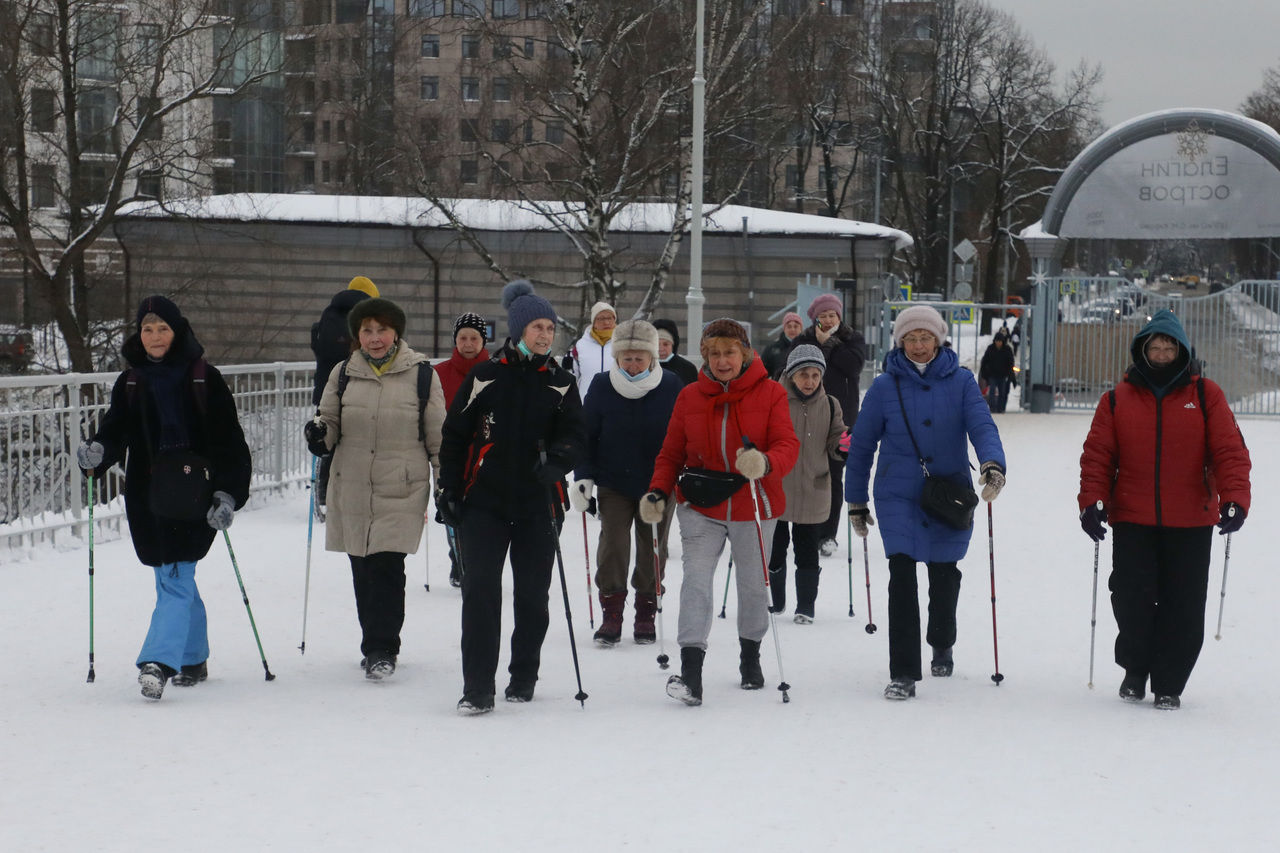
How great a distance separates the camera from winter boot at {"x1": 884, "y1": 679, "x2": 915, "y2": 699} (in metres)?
6.93

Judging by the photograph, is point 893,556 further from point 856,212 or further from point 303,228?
point 856,212

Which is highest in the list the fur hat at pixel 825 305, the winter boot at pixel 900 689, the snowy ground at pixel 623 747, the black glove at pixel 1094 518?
the fur hat at pixel 825 305

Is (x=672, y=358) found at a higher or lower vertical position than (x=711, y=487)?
higher

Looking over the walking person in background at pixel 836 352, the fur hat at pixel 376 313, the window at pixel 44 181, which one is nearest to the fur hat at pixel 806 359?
the walking person in background at pixel 836 352

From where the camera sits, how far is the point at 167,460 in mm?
6805

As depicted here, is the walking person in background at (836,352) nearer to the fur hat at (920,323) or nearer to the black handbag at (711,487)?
the fur hat at (920,323)

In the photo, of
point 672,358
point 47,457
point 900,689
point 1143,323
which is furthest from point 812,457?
point 1143,323

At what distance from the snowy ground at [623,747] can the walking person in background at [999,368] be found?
1730 cm

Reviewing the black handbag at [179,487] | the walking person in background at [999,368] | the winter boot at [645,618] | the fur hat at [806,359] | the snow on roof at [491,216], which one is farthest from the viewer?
the snow on roof at [491,216]

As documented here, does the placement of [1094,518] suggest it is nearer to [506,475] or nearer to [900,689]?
[900,689]

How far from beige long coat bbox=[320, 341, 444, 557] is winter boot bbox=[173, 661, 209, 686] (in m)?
0.78

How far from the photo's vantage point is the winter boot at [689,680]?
6.76m

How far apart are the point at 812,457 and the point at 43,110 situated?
60.9ft

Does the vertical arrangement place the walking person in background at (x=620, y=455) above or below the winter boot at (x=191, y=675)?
above
